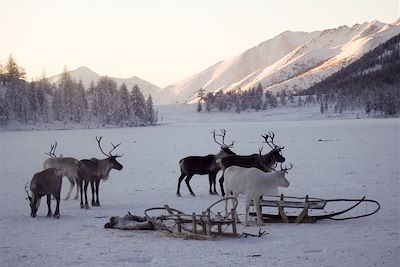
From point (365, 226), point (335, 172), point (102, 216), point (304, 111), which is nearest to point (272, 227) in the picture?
point (365, 226)

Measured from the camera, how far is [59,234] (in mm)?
11250

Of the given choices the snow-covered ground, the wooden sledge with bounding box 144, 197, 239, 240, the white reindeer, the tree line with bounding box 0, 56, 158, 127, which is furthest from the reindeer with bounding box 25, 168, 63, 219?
the tree line with bounding box 0, 56, 158, 127

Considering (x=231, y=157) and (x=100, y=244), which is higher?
(x=231, y=157)

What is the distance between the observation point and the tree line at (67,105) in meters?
96.8

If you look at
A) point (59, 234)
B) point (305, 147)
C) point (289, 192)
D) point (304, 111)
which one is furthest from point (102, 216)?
point (304, 111)

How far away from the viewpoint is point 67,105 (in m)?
106

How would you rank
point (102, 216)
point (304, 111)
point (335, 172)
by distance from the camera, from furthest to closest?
point (304, 111) < point (335, 172) < point (102, 216)

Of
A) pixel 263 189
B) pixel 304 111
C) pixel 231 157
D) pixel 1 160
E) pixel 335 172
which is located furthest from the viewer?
pixel 304 111

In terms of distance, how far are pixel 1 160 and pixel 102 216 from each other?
63.9 ft

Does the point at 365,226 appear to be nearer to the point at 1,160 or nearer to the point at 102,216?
the point at 102,216

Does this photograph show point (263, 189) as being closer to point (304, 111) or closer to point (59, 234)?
point (59, 234)

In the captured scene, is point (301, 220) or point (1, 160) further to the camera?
point (1, 160)

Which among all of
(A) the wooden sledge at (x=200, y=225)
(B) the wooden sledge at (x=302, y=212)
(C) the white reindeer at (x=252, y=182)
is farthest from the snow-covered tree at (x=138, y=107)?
(A) the wooden sledge at (x=200, y=225)

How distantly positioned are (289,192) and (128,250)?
8506 mm
